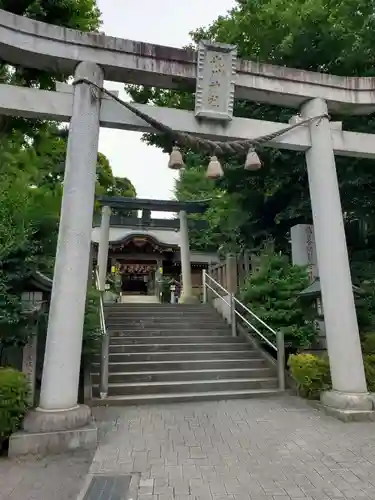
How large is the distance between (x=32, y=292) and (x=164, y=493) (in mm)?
3499

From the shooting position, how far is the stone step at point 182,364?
7723 mm

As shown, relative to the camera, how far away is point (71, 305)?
5.11 m

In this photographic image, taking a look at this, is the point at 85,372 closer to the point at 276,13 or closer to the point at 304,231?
the point at 304,231

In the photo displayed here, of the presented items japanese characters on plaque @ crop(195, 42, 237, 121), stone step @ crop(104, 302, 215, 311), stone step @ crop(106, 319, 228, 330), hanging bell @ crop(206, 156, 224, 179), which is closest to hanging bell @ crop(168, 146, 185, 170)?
hanging bell @ crop(206, 156, 224, 179)

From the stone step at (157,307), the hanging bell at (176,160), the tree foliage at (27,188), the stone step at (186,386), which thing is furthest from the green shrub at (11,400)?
the stone step at (157,307)

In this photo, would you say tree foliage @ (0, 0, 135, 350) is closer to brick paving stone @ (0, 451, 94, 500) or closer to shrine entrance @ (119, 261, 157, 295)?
brick paving stone @ (0, 451, 94, 500)

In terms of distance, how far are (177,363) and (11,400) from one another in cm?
Result: 393

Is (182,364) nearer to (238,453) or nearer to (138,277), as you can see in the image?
(238,453)

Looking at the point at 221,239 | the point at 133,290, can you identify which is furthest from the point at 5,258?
the point at 133,290

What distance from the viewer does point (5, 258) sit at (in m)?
5.25

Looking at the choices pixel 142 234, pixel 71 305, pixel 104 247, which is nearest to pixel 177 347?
pixel 71 305

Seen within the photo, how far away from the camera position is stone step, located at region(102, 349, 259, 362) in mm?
8172

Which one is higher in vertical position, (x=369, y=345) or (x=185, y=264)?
(x=185, y=264)

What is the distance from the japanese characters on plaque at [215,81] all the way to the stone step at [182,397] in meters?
4.83
